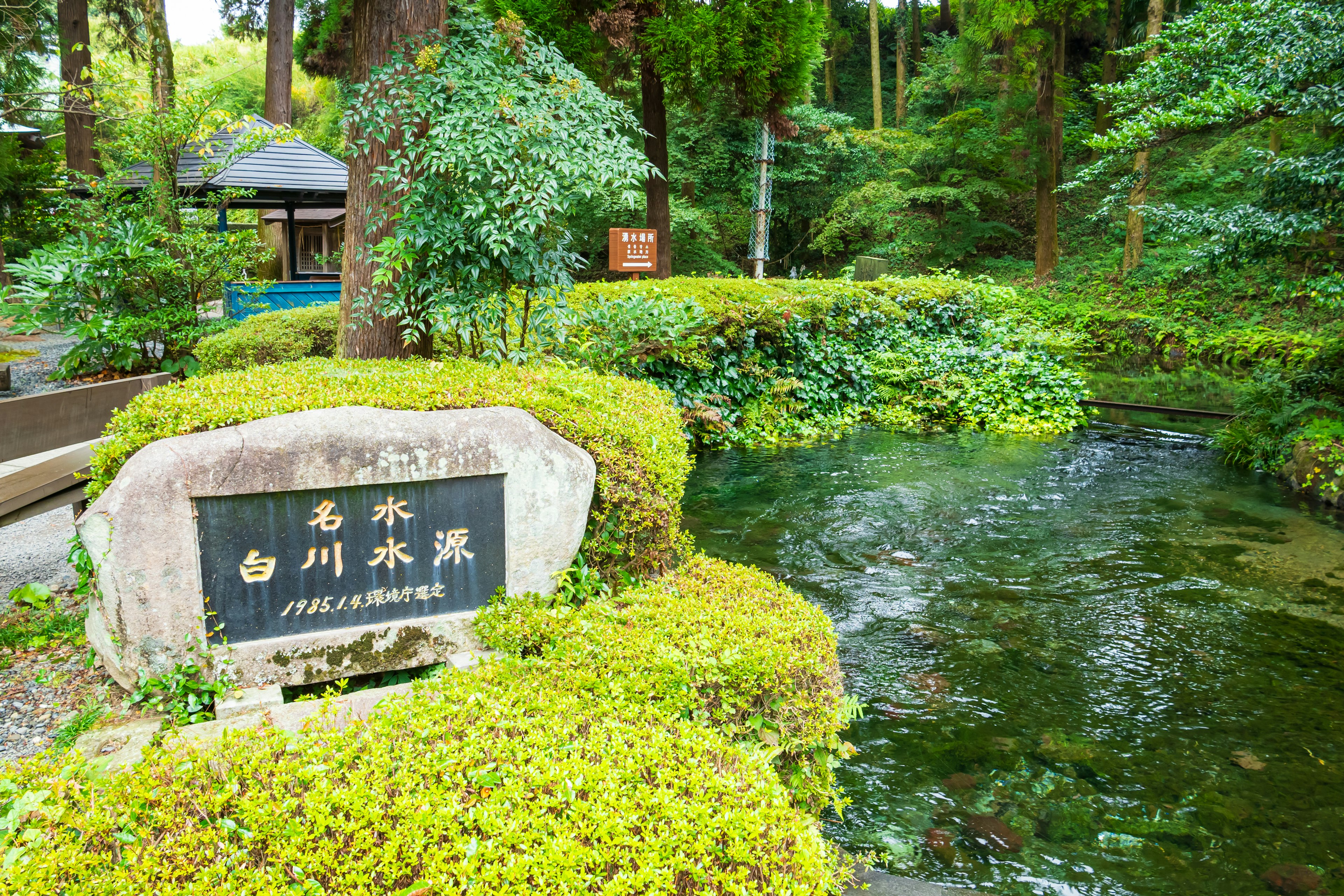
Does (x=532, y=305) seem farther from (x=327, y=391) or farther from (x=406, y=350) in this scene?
(x=327, y=391)

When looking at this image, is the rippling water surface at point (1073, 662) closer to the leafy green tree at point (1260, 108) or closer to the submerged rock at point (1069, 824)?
the submerged rock at point (1069, 824)

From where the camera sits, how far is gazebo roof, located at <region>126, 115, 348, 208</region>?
13.5 metres

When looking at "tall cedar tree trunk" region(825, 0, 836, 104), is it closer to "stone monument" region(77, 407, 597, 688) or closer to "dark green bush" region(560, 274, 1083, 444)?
"dark green bush" region(560, 274, 1083, 444)

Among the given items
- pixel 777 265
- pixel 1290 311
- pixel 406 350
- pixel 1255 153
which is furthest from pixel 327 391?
pixel 777 265

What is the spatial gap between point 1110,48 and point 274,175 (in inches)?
902

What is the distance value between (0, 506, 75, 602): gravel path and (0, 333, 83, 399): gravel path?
1668mm

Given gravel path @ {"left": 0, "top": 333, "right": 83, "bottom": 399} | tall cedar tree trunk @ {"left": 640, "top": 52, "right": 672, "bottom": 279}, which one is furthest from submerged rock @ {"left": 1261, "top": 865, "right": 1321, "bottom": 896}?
tall cedar tree trunk @ {"left": 640, "top": 52, "right": 672, "bottom": 279}

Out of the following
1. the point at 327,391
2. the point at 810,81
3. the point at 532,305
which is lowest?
the point at 327,391

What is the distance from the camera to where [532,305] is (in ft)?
20.7

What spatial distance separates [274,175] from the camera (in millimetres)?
14469

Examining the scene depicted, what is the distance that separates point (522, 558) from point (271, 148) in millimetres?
14587

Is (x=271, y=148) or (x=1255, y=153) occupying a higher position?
(x=271, y=148)

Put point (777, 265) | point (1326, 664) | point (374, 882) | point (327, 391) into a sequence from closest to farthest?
1. point (374, 882)
2. point (327, 391)
3. point (1326, 664)
4. point (777, 265)

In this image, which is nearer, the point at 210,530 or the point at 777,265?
the point at 210,530
